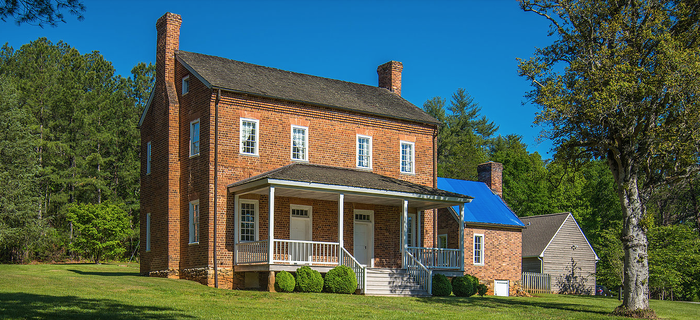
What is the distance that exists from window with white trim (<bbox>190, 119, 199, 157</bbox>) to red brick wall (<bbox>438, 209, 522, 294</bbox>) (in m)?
13.0

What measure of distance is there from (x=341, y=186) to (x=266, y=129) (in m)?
3.95

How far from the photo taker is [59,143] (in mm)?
42781

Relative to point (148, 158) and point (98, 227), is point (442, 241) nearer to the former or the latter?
point (148, 158)

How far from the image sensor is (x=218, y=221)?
22156 mm

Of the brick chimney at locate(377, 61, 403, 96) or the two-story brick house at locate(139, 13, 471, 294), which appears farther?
the brick chimney at locate(377, 61, 403, 96)

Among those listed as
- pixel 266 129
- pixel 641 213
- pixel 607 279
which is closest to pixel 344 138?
pixel 266 129

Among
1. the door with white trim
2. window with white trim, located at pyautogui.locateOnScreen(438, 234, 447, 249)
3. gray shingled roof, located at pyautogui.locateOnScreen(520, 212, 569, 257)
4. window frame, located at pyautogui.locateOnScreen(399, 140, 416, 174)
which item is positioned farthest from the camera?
gray shingled roof, located at pyautogui.locateOnScreen(520, 212, 569, 257)

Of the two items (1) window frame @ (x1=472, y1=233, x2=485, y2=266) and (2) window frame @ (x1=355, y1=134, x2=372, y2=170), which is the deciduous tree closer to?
(2) window frame @ (x1=355, y1=134, x2=372, y2=170)

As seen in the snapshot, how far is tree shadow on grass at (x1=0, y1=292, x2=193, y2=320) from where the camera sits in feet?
38.1

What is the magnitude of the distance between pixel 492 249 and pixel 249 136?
14335 millimetres

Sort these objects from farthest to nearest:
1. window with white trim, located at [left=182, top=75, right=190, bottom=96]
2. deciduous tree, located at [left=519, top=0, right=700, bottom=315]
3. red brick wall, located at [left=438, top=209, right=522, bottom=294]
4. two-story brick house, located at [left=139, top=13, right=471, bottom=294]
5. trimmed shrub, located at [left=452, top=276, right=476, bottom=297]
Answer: red brick wall, located at [left=438, top=209, right=522, bottom=294] < window with white trim, located at [left=182, top=75, right=190, bottom=96] < trimmed shrub, located at [left=452, top=276, right=476, bottom=297] < two-story brick house, located at [left=139, top=13, right=471, bottom=294] < deciduous tree, located at [left=519, top=0, right=700, bottom=315]

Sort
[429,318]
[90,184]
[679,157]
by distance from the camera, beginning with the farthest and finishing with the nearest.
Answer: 1. [90,184]
2. [679,157]
3. [429,318]

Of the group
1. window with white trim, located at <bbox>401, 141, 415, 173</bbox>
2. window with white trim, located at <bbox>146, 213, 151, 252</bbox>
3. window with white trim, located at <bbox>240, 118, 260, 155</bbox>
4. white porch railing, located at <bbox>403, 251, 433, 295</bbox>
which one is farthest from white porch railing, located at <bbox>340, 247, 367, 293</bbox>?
window with white trim, located at <bbox>146, 213, 151, 252</bbox>

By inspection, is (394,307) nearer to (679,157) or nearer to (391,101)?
(679,157)
